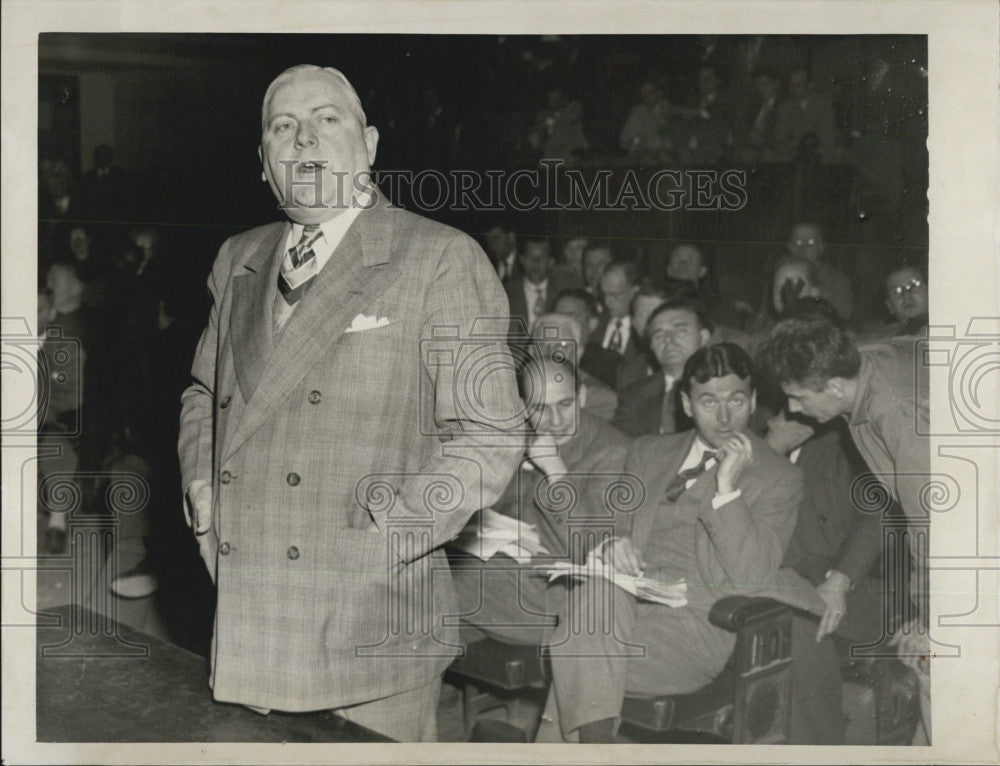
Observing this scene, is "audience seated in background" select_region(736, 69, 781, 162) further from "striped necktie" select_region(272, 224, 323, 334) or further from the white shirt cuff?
"striped necktie" select_region(272, 224, 323, 334)

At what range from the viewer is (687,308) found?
9.64 ft

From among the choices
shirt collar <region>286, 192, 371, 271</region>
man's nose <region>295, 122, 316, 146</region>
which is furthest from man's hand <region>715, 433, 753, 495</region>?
man's nose <region>295, 122, 316, 146</region>

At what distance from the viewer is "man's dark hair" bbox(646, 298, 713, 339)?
293cm

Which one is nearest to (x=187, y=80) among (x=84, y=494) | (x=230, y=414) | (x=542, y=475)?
(x=230, y=414)

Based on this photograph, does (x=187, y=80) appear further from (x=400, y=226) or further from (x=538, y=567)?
(x=538, y=567)

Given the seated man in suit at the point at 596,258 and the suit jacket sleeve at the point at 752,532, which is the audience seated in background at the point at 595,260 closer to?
the seated man in suit at the point at 596,258

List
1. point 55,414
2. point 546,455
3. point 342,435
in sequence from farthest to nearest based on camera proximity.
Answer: point 55,414, point 546,455, point 342,435

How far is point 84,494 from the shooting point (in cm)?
306

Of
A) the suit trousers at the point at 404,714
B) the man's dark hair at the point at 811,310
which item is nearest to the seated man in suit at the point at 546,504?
the suit trousers at the point at 404,714

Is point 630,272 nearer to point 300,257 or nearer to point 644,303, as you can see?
point 644,303

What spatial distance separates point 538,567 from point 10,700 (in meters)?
1.61

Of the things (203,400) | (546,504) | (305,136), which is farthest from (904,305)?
(203,400)

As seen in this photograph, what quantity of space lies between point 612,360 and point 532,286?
0.31 meters

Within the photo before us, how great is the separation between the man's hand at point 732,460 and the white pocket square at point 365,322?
100cm
